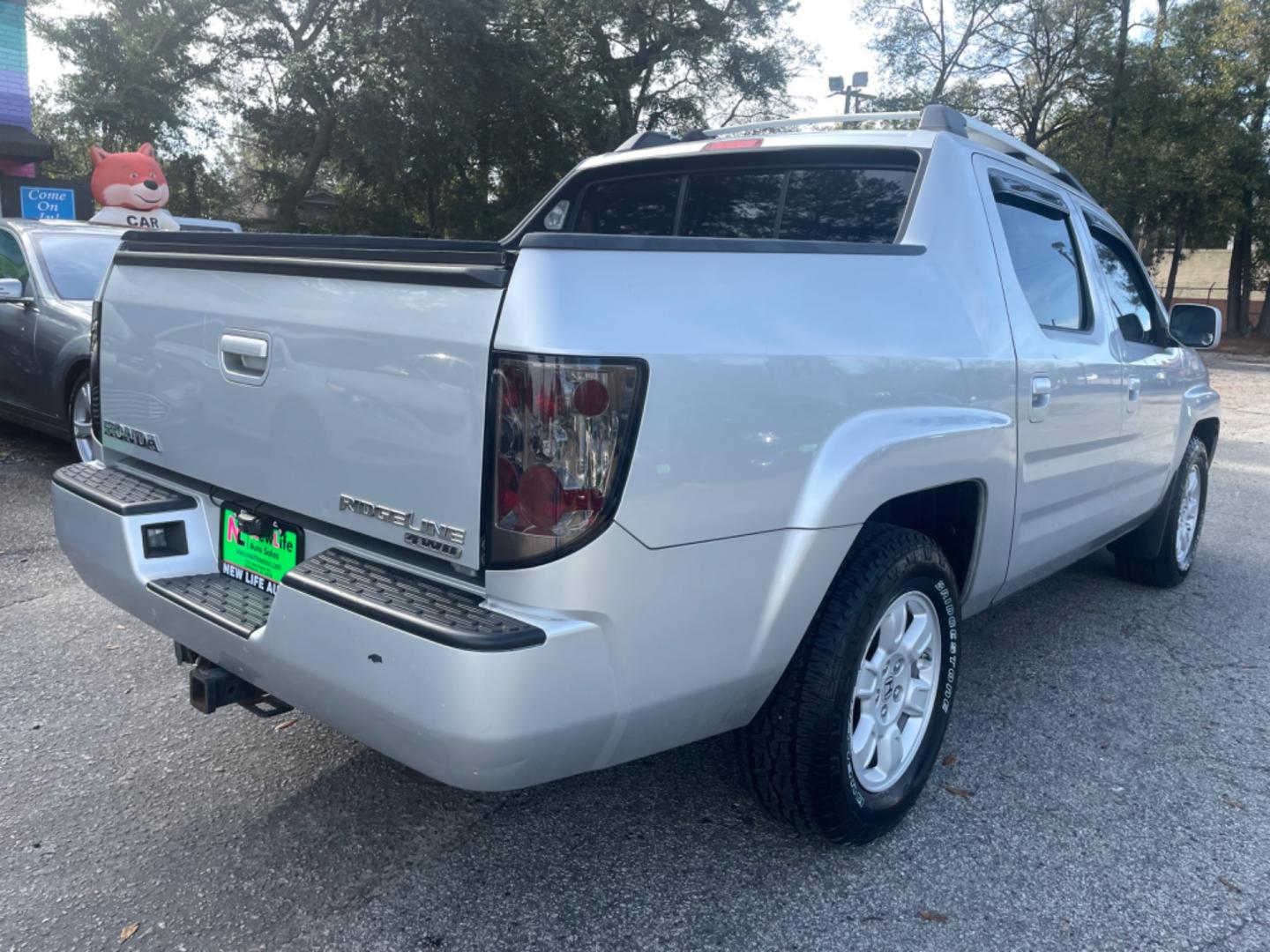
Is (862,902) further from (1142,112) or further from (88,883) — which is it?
(1142,112)

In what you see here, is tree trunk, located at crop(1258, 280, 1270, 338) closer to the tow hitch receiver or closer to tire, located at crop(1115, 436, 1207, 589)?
tire, located at crop(1115, 436, 1207, 589)

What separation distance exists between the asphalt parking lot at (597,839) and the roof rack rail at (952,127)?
6.65 ft

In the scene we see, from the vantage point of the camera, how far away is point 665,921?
2.41 m

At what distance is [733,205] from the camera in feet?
11.8

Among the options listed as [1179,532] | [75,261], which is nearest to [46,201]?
[75,261]

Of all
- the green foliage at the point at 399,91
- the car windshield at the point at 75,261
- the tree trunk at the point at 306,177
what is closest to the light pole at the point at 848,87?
the green foliage at the point at 399,91

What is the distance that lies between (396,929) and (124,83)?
2500cm

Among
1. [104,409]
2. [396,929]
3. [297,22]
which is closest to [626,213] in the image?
[104,409]

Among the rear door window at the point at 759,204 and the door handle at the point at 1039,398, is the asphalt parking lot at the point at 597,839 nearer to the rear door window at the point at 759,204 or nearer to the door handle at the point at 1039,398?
the door handle at the point at 1039,398

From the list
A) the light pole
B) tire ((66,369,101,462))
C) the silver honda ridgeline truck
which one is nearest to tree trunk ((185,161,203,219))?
the light pole

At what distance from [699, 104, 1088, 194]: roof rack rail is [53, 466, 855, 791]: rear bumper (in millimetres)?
1630

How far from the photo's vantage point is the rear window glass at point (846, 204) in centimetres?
317

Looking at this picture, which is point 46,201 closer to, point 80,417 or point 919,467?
Result: point 80,417

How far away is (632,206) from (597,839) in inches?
91.2
